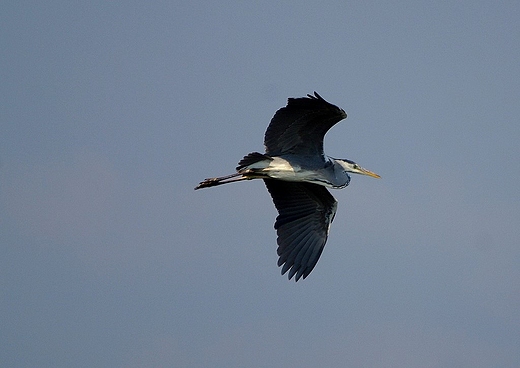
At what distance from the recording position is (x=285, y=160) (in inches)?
581

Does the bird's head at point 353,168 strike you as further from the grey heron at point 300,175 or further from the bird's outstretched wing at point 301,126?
the bird's outstretched wing at point 301,126

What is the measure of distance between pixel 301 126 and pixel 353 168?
210cm

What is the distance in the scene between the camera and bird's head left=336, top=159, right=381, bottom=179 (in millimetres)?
15894

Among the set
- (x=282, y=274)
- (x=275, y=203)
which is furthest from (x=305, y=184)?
(x=282, y=274)

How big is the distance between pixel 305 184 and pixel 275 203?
23.0 inches

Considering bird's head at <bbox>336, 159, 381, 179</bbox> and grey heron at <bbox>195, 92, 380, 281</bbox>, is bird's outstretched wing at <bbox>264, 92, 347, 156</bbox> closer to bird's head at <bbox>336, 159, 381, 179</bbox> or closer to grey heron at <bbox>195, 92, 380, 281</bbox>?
grey heron at <bbox>195, 92, 380, 281</bbox>

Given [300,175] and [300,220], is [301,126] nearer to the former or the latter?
[300,175]

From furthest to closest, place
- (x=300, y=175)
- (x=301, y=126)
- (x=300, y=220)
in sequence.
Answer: (x=300, y=220)
(x=300, y=175)
(x=301, y=126)

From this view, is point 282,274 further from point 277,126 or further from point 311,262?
point 277,126

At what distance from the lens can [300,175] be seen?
14859 mm

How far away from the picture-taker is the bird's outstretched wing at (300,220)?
1522 centimetres

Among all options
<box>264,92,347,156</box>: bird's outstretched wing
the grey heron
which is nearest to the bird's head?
the grey heron

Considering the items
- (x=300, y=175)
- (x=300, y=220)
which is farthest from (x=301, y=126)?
(x=300, y=220)

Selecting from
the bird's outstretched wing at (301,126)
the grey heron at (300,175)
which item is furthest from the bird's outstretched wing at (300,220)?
the bird's outstretched wing at (301,126)
